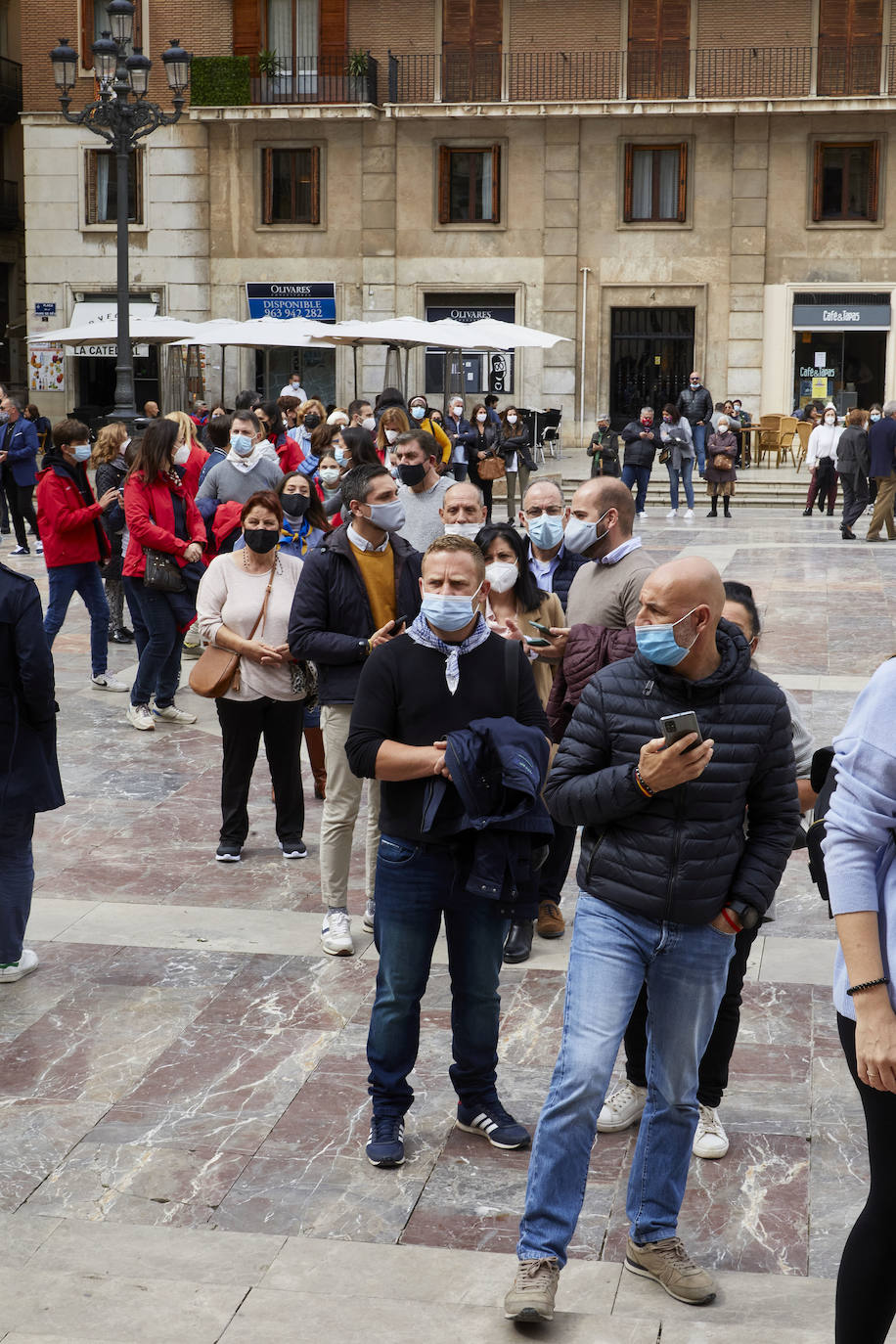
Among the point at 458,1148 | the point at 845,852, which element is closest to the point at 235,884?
the point at 458,1148

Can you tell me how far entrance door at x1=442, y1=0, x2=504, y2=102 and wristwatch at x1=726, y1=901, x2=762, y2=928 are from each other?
32.0 meters

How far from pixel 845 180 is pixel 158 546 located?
2621 cm

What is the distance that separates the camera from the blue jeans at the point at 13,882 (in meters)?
5.93

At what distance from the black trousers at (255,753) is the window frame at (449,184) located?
27.3 meters

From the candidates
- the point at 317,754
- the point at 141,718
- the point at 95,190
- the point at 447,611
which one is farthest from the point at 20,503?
the point at 95,190

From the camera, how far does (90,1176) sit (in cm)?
452

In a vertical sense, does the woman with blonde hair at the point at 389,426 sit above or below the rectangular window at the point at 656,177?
below

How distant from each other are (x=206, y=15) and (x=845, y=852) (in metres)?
34.5

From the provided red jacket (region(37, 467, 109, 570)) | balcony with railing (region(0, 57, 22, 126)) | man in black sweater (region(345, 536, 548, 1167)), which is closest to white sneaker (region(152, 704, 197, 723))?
red jacket (region(37, 467, 109, 570))

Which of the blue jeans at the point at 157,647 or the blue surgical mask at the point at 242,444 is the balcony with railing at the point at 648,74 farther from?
the blue jeans at the point at 157,647

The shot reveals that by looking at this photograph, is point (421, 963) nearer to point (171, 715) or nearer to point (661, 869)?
point (661, 869)

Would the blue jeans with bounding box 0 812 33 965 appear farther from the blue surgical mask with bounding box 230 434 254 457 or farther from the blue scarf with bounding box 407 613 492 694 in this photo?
the blue surgical mask with bounding box 230 434 254 457

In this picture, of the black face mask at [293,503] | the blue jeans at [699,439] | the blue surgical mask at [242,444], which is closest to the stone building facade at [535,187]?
the blue jeans at [699,439]

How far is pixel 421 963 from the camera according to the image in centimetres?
462
